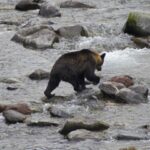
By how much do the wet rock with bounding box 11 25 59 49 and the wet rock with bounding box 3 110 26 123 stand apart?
21.5 ft

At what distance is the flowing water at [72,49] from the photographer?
10.4 m

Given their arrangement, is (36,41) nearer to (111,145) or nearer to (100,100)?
(100,100)

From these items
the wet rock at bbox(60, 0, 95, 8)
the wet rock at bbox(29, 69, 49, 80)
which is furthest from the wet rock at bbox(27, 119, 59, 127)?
the wet rock at bbox(60, 0, 95, 8)

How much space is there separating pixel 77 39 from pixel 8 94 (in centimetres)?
576

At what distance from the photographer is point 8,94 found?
523 inches

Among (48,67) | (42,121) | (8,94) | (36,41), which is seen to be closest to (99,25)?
(36,41)

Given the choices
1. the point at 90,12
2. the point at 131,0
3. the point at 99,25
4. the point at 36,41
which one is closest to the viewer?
the point at 36,41

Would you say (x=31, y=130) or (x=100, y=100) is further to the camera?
(x=100, y=100)

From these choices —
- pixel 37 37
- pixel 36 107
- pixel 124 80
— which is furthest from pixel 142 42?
pixel 36 107

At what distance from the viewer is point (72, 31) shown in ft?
62.0

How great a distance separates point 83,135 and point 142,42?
26.4 ft

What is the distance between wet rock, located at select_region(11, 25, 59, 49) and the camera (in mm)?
18016

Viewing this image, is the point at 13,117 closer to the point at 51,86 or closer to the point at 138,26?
the point at 51,86

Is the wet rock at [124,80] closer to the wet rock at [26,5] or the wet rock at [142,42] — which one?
the wet rock at [142,42]
